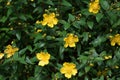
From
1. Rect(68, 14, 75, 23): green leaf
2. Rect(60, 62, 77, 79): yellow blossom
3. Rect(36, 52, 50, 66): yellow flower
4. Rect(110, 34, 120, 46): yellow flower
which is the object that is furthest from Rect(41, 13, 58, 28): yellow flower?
Rect(110, 34, 120, 46): yellow flower

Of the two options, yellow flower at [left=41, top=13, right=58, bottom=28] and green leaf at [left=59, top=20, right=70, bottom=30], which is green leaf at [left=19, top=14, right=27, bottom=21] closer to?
yellow flower at [left=41, top=13, right=58, bottom=28]

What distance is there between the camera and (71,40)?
3.03 m

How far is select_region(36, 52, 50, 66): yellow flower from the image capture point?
2982 millimetres

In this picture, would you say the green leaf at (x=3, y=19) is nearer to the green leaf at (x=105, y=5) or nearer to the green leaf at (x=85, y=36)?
the green leaf at (x=85, y=36)

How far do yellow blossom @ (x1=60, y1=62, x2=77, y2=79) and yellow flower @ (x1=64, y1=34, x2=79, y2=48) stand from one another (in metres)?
0.16

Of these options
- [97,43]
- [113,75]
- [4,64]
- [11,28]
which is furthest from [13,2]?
[113,75]

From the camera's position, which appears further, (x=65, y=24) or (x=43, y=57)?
(x=65, y=24)

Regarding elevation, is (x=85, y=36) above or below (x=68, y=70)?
above

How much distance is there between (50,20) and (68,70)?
434 millimetres

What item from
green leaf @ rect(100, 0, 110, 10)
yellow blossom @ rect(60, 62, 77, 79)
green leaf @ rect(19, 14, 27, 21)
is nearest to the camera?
yellow blossom @ rect(60, 62, 77, 79)

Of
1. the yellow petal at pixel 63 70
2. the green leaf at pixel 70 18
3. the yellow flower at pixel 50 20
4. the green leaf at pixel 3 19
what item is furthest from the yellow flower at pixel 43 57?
the green leaf at pixel 3 19

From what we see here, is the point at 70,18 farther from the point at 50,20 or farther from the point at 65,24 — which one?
the point at 50,20

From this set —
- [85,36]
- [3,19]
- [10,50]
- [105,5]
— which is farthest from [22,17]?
[105,5]

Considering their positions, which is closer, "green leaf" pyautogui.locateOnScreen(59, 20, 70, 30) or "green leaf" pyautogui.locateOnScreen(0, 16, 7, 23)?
"green leaf" pyautogui.locateOnScreen(59, 20, 70, 30)
